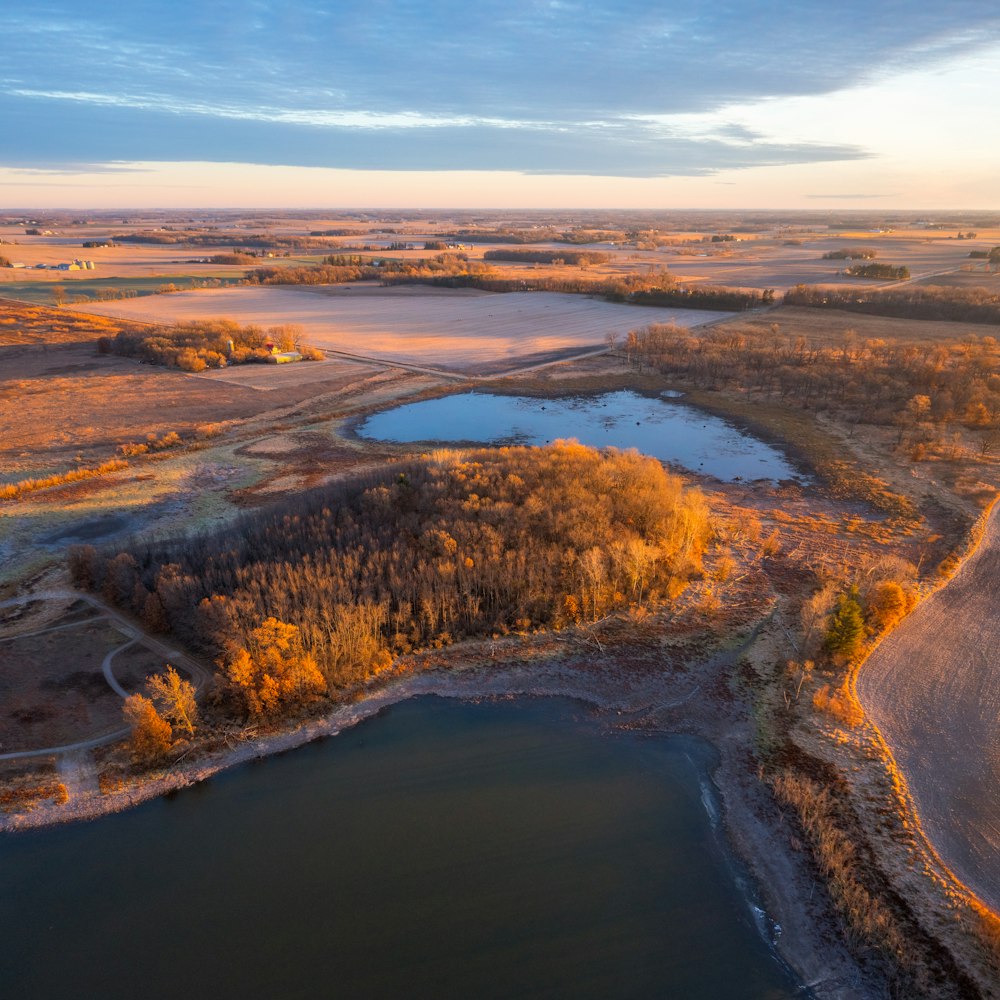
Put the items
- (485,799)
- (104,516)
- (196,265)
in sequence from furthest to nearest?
1. (196,265)
2. (104,516)
3. (485,799)

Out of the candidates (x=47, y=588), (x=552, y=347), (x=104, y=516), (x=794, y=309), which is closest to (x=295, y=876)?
(x=47, y=588)

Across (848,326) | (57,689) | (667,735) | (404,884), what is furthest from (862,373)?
(57,689)

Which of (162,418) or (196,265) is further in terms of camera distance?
(196,265)

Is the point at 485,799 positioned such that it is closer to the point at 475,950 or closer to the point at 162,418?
the point at 475,950

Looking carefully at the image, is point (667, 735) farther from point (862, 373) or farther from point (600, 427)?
point (862, 373)

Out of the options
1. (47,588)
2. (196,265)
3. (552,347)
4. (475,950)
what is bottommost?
(475,950)
